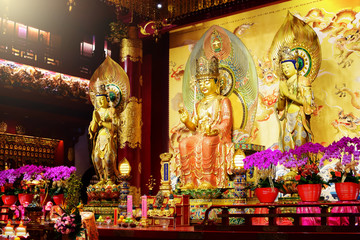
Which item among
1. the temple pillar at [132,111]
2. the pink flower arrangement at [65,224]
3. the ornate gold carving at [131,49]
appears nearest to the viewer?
the pink flower arrangement at [65,224]

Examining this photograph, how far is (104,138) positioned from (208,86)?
171 cm

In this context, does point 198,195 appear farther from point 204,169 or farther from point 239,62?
point 239,62

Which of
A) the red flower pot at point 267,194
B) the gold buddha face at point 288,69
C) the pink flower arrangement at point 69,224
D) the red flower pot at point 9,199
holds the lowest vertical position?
the pink flower arrangement at point 69,224

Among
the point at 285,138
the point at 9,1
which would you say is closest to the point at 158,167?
the point at 285,138

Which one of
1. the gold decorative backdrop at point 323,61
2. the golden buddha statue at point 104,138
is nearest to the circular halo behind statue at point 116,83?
the golden buddha statue at point 104,138

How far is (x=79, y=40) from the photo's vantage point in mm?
9680

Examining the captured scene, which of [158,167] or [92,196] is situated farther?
[158,167]

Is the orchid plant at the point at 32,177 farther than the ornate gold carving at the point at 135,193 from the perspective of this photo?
No

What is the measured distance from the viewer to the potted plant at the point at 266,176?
4312 mm

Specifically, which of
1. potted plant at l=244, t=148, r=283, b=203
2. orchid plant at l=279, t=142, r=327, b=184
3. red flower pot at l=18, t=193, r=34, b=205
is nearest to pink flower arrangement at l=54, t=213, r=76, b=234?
potted plant at l=244, t=148, r=283, b=203

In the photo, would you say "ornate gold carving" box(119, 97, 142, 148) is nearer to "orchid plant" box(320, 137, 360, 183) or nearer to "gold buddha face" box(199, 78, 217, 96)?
"gold buddha face" box(199, 78, 217, 96)

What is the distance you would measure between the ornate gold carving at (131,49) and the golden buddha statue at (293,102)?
9.01 feet

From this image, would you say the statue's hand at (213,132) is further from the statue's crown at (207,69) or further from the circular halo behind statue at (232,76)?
the statue's crown at (207,69)

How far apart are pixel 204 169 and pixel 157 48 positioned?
268 centimetres
